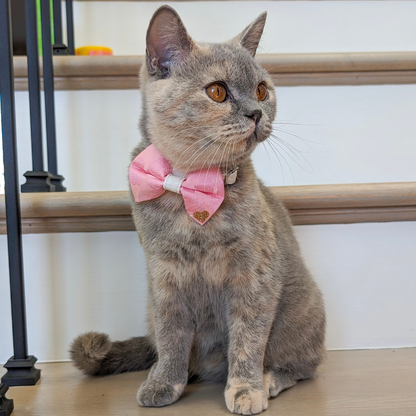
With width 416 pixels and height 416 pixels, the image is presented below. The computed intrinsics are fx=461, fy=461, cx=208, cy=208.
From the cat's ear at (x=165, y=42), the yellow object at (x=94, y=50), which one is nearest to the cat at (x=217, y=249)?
the cat's ear at (x=165, y=42)

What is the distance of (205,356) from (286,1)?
1301 mm

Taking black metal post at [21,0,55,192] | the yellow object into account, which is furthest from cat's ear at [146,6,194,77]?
the yellow object

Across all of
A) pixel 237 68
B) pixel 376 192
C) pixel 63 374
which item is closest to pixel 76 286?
pixel 63 374

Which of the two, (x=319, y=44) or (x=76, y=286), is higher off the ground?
(x=319, y=44)

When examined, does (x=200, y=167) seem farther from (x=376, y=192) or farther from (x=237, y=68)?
(x=376, y=192)

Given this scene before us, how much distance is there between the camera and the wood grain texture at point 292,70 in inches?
51.7

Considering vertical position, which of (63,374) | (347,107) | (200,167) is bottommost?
(63,374)

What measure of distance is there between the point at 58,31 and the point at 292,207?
40.8 inches

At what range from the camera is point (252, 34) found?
991 millimetres

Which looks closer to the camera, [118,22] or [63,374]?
[63,374]

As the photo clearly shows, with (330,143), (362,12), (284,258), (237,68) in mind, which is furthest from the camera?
(362,12)

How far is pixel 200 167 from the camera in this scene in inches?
34.6

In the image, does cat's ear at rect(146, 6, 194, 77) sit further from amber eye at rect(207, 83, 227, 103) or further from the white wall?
the white wall

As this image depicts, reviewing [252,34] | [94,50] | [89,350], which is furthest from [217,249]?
[94,50]
